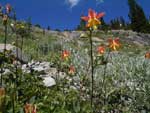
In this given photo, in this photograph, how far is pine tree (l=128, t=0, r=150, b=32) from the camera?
76.4 meters

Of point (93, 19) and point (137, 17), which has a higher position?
point (137, 17)

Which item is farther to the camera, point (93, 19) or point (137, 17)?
point (137, 17)

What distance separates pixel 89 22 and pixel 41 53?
11700 millimetres

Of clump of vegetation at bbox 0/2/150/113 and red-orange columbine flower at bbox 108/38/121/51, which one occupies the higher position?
red-orange columbine flower at bbox 108/38/121/51

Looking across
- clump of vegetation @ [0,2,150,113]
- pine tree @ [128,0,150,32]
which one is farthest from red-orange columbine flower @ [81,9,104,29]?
pine tree @ [128,0,150,32]

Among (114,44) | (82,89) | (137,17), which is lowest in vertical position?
(82,89)

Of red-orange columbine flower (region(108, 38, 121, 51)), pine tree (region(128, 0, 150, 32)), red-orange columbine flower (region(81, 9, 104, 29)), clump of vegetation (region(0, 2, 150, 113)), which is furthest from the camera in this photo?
pine tree (region(128, 0, 150, 32))

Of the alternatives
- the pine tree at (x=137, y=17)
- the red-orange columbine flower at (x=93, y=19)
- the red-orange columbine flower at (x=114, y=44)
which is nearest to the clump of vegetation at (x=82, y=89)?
the red-orange columbine flower at (x=114, y=44)

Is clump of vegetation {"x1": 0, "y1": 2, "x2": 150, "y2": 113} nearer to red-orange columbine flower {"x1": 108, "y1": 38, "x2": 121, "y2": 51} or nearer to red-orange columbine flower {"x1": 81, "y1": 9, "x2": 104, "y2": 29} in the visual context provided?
red-orange columbine flower {"x1": 108, "y1": 38, "x2": 121, "y2": 51}

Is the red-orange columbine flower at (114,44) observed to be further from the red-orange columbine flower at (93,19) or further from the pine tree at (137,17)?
the pine tree at (137,17)

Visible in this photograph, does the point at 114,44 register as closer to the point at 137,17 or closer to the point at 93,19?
the point at 93,19

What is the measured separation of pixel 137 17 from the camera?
3009 inches

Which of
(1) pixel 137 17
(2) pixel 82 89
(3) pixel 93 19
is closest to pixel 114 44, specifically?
(3) pixel 93 19

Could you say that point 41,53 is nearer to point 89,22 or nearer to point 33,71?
point 33,71
